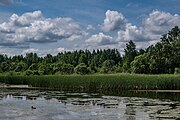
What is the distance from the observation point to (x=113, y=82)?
4109cm

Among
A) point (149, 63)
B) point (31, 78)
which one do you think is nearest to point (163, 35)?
point (149, 63)

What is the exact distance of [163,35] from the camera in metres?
81.5

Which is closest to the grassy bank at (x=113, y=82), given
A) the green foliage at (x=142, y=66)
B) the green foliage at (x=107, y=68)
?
the green foliage at (x=142, y=66)

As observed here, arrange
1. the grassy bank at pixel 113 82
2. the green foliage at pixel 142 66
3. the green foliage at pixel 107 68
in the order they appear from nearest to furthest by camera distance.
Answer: the grassy bank at pixel 113 82 → the green foliage at pixel 142 66 → the green foliage at pixel 107 68

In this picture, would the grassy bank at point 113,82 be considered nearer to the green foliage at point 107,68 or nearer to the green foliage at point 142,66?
the green foliage at point 142,66

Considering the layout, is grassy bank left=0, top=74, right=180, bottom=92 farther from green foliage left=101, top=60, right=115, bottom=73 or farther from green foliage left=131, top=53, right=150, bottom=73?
green foliage left=101, top=60, right=115, bottom=73

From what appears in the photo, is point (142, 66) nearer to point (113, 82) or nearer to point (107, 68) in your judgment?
point (107, 68)

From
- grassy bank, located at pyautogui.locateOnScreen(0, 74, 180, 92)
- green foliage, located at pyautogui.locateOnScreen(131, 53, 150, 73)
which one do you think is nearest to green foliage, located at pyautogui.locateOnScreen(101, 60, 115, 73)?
green foliage, located at pyautogui.locateOnScreen(131, 53, 150, 73)

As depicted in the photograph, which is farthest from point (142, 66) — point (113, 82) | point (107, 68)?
point (113, 82)

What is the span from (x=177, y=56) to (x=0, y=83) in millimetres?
32076

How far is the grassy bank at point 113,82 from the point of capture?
3937 cm

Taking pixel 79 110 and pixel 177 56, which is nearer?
pixel 79 110

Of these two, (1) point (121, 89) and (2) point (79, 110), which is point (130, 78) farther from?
(2) point (79, 110)

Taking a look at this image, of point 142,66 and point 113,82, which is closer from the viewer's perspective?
point 113,82
